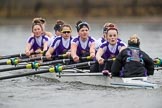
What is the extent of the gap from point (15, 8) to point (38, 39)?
32.3 metres

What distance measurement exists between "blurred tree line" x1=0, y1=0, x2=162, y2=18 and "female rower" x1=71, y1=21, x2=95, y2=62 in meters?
32.6

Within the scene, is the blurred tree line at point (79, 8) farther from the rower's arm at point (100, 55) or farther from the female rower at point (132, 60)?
the female rower at point (132, 60)

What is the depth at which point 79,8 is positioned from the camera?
5184 cm

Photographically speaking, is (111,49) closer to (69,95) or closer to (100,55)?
(100,55)

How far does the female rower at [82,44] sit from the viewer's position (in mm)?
16922

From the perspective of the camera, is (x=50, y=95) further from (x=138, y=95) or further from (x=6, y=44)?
(x=6, y=44)

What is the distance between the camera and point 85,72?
54.9 feet

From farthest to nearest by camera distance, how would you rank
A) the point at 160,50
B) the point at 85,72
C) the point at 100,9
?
the point at 100,9 → the point at 160,50 → the point at 85,72

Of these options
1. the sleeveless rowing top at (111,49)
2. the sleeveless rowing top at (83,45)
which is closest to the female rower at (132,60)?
the sleeveless rowing top at (111,49)

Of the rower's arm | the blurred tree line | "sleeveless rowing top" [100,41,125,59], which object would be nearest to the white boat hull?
the rower's arm

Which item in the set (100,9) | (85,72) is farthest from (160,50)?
(100,9)

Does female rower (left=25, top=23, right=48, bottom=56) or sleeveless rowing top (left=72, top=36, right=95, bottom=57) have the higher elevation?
female rower (left=25, top=23, right=48, bottom=56)

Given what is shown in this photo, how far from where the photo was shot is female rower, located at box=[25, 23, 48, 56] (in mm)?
19391

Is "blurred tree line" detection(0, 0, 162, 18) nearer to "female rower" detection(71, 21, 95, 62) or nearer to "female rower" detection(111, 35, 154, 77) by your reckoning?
"female rower" detection(71, 21, 95, 62)
